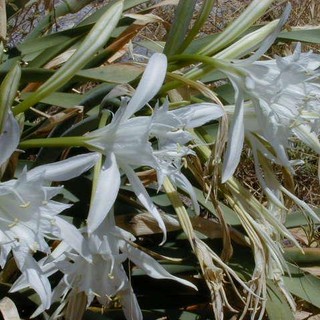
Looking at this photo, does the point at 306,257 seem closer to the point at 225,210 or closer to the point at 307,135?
the point at 225,210

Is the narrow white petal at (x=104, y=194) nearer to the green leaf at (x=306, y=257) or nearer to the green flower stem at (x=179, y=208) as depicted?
the green flower stem at (x=179, y=208)

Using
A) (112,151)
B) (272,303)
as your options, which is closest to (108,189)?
(112,151)

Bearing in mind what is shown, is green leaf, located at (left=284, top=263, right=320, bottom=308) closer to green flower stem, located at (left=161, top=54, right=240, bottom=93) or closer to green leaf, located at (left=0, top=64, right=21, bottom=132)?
green flower stem, located at (left=161, top=54, right=240, bottom=93)

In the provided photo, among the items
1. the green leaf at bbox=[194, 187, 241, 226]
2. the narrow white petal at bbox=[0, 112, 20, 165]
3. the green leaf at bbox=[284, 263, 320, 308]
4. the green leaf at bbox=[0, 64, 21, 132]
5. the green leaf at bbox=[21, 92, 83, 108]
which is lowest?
the green leaf at bbox=[284, 263, 320, 308]

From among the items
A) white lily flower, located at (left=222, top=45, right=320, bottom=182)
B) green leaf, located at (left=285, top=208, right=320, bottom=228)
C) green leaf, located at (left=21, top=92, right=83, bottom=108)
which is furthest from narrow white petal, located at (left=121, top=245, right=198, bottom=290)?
green leaf, located at (left=285, top=208, right=320, bottom=228)

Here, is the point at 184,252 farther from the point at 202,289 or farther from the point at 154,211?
the point at 154,211

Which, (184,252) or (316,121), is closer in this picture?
(316,121)

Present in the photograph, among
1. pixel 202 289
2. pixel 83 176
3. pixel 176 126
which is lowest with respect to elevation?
pixel 202 289
